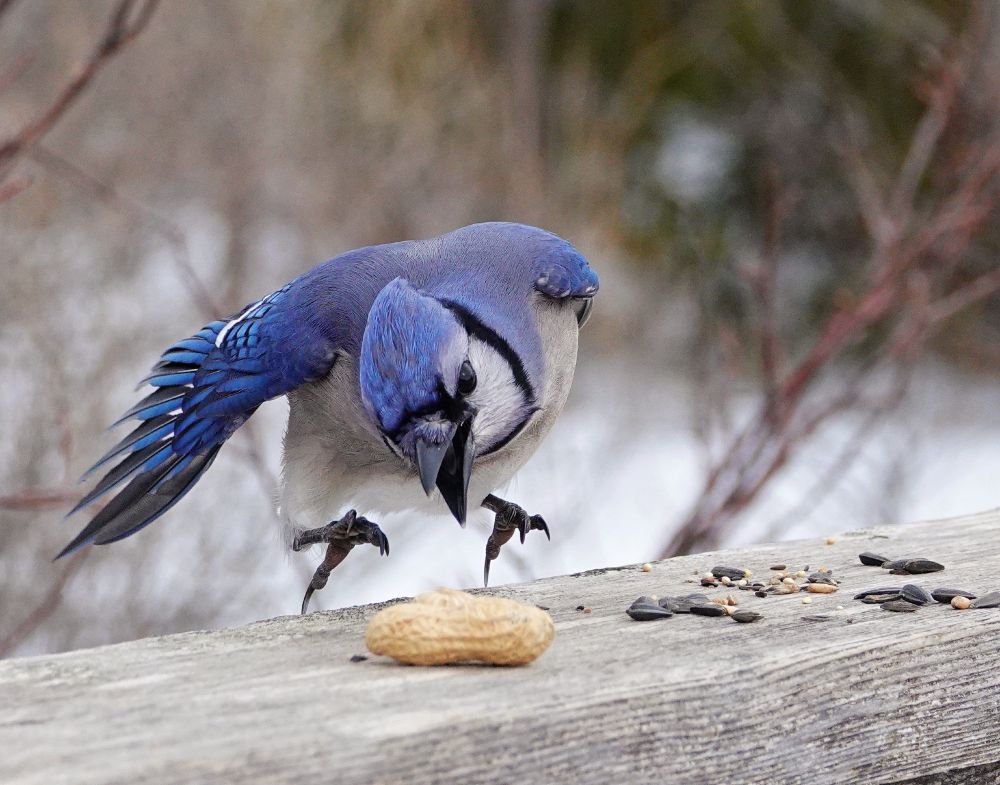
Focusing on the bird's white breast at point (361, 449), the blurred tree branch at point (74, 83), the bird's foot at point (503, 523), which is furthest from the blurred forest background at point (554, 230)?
the bird's foot at point (503, 523)

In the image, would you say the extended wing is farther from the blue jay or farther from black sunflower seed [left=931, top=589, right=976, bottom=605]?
black sunflower seed [left=931, top=589, right=976, bottom=605]

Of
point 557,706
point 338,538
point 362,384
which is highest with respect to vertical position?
point 362,384

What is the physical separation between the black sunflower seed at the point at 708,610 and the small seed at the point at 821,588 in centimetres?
19

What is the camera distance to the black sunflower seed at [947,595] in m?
1.50

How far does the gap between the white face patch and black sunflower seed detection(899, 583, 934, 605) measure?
1.90ft

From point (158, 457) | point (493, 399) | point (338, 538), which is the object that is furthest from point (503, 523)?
point (158, 457)

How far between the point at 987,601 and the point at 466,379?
2.25ft

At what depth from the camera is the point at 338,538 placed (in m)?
2.10

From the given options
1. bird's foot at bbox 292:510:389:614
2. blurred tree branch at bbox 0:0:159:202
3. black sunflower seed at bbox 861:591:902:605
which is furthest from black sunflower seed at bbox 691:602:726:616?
blurred tree branch at bbox 0:0:159:202

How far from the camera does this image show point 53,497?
6.23ft

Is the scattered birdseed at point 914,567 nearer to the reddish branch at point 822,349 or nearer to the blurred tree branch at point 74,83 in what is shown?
the reddish branch at point 822,349

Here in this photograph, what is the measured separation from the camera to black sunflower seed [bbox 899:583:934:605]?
1.48m

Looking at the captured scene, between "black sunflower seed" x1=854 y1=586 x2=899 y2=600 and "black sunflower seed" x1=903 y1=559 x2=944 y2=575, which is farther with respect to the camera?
"black sunflower seed" x1=903 y1=559 x2=944 y2=575

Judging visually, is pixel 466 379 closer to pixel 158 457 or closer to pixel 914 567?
pixel 914 567
